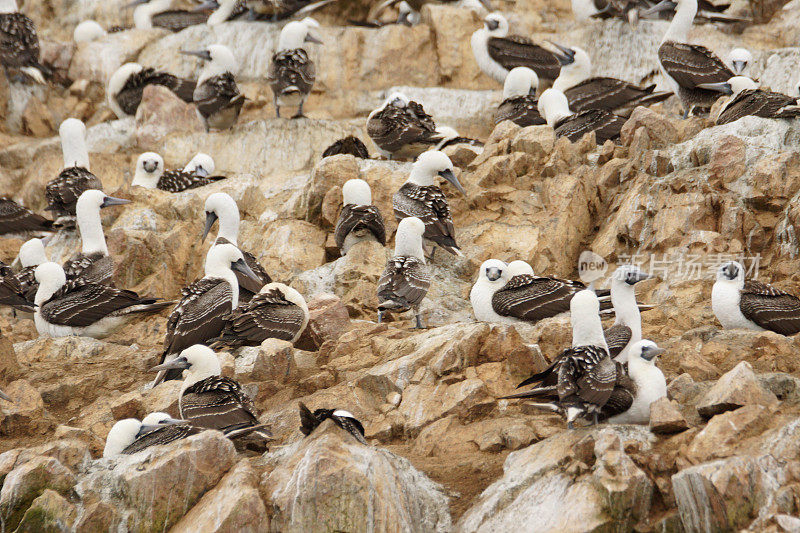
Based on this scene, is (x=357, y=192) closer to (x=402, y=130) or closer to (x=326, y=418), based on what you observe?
(x=402, y=130)

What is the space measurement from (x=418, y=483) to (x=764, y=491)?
8.92ft

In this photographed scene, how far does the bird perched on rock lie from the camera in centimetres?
1897

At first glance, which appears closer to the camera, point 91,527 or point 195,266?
point 91,527

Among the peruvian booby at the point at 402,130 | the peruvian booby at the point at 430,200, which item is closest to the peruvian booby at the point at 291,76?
the peruvian booby at the point at 402,130

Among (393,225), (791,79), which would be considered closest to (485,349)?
(393,225)

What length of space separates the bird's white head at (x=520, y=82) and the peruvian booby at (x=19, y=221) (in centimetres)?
792

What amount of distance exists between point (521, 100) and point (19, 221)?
8204 millimetres

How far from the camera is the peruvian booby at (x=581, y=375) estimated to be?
8758 millimetres

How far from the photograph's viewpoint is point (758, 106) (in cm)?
1475

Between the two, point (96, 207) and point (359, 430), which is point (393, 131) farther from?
point (359, 430)

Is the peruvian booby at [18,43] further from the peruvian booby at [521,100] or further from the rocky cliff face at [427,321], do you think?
the peruvian booby at [521,100]

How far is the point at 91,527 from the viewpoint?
836 centimetres

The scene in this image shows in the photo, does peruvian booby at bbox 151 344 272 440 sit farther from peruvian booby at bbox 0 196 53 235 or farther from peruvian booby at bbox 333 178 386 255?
peruvian booby at bbox 0 196 53 235

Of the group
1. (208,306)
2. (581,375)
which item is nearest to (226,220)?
(208,306)
